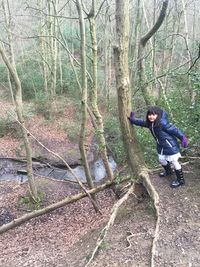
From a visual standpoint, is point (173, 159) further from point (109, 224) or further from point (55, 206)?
point (55, 206)

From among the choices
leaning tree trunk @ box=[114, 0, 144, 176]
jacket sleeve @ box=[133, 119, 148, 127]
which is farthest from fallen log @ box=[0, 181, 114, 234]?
jacket sleeve @ box=[133, 119, 148, 127]

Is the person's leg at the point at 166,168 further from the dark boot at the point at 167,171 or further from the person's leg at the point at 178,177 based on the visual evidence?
the person's leg at the point at 178,177

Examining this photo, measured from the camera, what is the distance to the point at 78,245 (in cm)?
682

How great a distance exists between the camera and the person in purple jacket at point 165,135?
6.58 m

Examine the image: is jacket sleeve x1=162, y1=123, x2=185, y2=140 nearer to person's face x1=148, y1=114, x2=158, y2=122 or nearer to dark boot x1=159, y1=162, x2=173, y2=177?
person's face x1=148, y1=114, x2=158, y2=122

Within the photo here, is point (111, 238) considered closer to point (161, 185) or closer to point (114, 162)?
point (161, 185)

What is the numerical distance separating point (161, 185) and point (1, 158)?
9.61 meters

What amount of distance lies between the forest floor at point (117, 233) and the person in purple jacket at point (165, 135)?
45 centimetres

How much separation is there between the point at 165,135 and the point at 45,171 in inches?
321

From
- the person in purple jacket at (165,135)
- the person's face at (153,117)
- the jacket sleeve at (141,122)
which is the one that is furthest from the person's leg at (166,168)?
the person's face at (153,117)

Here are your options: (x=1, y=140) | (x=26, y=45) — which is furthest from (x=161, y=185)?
(x=26, y=45)

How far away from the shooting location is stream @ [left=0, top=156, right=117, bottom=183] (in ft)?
43.6

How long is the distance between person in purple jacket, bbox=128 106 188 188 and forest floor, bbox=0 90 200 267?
0.45 meters

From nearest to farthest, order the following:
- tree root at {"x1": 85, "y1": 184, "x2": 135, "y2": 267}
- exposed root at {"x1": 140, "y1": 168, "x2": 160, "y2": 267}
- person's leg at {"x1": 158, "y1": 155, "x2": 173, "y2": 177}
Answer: exposed root at {"x1": 140, "y1": 168, "x2": 160, "y2": 267}
tree root at {"x1": 85, "y1": 184, "x2": 135, "y2": 267}
person's leg at {"x1": 158, "y1": 155, "x2": 173, "y2": 177}
